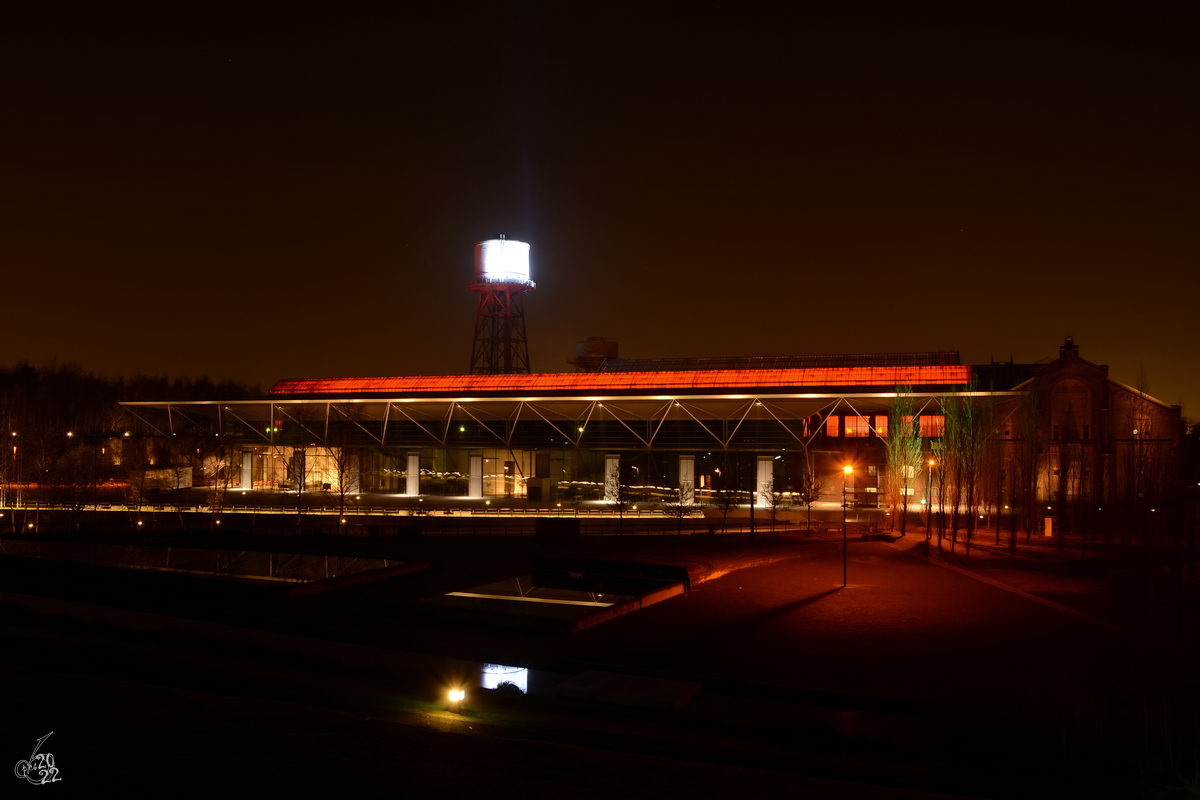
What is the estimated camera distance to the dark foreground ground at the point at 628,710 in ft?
35.9

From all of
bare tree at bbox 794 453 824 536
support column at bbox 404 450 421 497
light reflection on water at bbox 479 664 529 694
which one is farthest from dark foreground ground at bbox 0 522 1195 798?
support column at bbox 404 450 421 497

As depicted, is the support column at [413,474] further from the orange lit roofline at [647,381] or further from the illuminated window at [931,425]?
the illuminated window at [931,425]

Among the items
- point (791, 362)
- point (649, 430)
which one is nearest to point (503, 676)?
point (649, 430)

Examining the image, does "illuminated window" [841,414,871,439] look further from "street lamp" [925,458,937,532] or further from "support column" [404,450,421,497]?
"support column" [404,450,421,497]

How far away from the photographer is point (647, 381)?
58969 mm

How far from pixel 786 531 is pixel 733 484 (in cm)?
1474

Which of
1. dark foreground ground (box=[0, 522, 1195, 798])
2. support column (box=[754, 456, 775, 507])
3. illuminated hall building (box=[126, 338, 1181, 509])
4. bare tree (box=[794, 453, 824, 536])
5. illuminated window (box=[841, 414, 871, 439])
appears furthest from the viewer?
illuminated window (box=[841, 414, 871, 439])

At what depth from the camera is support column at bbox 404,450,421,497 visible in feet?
204

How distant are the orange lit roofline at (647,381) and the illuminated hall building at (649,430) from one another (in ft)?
0.45

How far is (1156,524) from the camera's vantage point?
42.1 meters

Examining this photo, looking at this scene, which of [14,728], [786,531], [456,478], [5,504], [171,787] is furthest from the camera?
[456,478]

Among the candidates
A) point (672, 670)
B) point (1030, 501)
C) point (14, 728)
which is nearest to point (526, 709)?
point (672, 670)

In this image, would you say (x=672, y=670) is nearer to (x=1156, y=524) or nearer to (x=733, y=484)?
(x=1156, y=524)

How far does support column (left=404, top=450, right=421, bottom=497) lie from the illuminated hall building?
8cm
